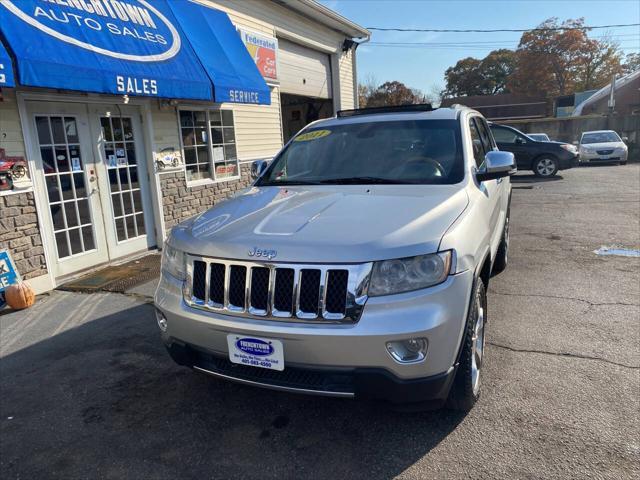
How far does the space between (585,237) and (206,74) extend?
6517 mm

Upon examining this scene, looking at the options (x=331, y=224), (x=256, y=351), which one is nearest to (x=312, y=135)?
(x=331, y=224)

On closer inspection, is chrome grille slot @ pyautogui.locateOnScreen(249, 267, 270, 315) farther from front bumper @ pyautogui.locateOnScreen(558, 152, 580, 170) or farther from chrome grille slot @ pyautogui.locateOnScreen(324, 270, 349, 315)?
front bumper @ pyautogui.locateOnScreen(558, 152, 580, 170)

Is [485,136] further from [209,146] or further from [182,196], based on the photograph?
[209,146]

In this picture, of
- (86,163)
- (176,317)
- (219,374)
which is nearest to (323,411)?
(219,374)

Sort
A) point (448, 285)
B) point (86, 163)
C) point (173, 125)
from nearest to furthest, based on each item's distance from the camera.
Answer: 1. point (448, 285)
2. point (86, 163)
3. point (173, 125)

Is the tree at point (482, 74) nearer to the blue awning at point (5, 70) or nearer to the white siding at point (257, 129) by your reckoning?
the white siding at point (257, 129)

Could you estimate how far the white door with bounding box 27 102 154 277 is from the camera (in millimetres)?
5938

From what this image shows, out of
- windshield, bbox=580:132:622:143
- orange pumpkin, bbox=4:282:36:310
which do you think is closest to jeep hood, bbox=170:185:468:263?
orange pumpkin, bbox=4:282:36:310

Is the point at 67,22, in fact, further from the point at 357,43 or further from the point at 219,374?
the point at 357,43

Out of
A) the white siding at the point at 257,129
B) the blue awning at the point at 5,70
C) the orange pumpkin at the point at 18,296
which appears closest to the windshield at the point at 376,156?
the blue awning at the point at 5,70

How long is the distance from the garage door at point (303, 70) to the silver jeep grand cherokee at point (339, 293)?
9220 millimetres

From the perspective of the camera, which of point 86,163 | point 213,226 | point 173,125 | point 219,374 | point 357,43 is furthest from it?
point 357,43

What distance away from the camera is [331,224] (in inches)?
101

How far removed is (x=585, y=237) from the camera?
7.28 m
